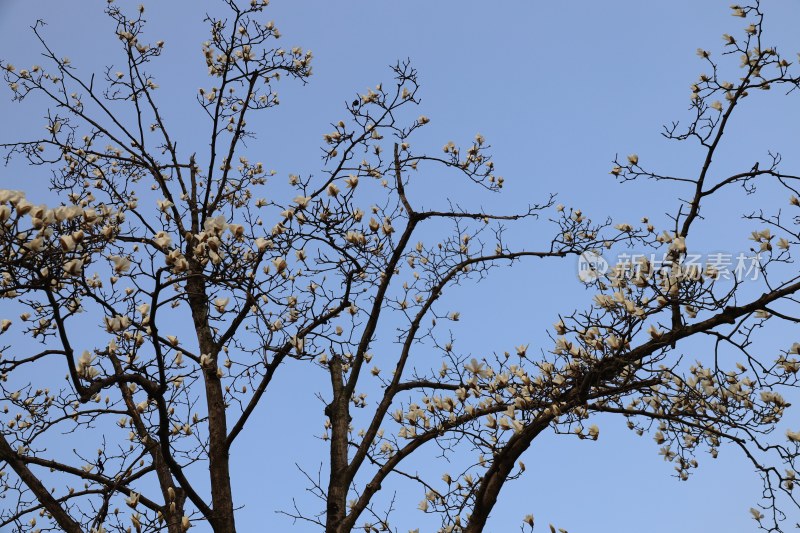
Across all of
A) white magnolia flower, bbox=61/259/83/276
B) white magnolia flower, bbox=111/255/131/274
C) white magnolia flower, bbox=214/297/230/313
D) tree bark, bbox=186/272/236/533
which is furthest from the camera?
tree bark, bbox=186/272/236/533

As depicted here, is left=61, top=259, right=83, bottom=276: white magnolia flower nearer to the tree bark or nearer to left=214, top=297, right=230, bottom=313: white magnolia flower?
left=214, top=297, right=230, bottom=313: white magnolia flower

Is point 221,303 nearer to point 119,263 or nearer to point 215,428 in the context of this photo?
point 119,263

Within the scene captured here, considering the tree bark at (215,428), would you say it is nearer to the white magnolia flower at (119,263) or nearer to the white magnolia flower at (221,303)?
the white magnolia flower at (221,303)

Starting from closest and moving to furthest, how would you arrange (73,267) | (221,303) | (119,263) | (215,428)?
(73,267), (119,263), (221,303), (215,428)

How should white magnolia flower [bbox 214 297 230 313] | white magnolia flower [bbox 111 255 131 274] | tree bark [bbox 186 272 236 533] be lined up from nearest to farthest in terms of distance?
white magnolia flower [bbox 111 255 131 274] < white magnolia flower [bbox 214 297 230 313] < tree bark [bbox 186 272 236 533]

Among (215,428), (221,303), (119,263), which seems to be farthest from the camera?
(215,428)

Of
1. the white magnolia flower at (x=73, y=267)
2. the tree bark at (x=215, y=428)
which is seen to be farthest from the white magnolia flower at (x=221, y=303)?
the white magnolia flower at (x=73, y=267)

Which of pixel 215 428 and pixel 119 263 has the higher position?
pixel 215 428

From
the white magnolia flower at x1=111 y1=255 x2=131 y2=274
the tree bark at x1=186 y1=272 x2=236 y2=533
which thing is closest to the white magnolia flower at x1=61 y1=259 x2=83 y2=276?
the white magnolia flower at x1=111 y1=255 x2=131 y2=274

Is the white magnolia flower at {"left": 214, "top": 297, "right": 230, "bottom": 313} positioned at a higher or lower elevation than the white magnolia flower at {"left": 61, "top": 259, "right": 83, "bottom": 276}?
higher

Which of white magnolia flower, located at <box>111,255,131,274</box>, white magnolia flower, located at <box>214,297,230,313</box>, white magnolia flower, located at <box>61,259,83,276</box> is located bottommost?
white magnolia flower, located at <box>61,259,83,276</box>

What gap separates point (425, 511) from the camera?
18.7ft

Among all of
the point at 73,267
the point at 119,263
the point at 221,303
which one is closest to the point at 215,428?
the point at 221,303

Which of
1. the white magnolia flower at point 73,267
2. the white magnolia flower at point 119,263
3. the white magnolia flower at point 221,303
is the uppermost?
the white magnolia flower at point 221,303
